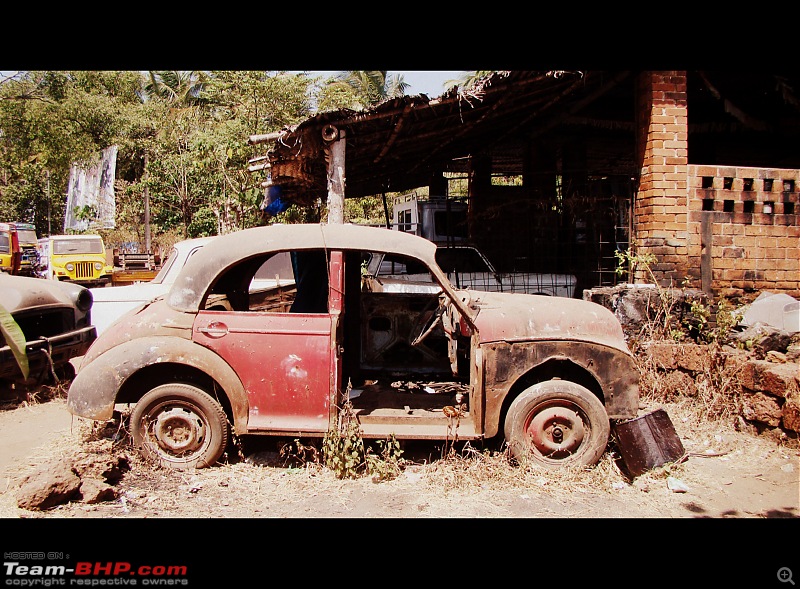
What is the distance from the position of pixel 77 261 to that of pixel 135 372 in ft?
58.5

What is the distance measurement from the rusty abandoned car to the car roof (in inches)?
0.4

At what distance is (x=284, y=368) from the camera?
4.27 m

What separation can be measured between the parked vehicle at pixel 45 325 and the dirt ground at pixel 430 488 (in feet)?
4.18

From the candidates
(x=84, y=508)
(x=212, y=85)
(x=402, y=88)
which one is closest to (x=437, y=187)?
(x=212, y=85)

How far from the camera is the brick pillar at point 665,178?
278 inches

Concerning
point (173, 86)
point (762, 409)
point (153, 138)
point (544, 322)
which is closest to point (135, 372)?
point (544, 322)

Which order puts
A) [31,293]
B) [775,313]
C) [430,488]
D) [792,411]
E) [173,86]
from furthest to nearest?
[173,86] → [775,313] → [31,293] → [792,411] → [430,488]

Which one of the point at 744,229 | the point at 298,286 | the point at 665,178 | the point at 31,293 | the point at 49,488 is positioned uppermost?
the point at 665,178

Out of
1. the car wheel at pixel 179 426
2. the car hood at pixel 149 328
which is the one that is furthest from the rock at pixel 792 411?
the car hood at pixel 149 328

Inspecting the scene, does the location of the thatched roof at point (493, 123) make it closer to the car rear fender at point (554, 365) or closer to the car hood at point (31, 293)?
the car hood at point (31, 293)

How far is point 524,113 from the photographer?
30.2 feet

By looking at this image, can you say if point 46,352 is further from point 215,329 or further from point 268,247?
point 268,247

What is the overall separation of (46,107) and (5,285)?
22146 millimetres
